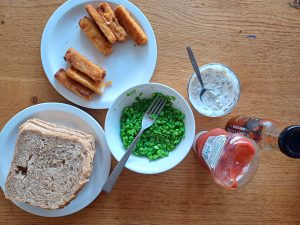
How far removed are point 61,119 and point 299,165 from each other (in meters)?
0.95

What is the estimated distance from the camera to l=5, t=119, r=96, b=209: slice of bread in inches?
56.3

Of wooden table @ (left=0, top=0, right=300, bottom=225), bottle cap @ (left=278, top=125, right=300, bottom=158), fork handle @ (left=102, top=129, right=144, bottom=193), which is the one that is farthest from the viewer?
wooden table @ (left=0, top=0, right=300, bottom=225)

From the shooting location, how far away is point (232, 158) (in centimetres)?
124

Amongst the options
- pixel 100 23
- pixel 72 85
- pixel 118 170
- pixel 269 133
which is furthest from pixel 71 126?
pixel 269 133

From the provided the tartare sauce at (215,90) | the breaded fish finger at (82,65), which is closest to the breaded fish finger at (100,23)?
the breaded fish finger at (82,65)

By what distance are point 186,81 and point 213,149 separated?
357 millimetres

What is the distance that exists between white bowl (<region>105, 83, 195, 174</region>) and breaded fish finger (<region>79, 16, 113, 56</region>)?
21 centimetres

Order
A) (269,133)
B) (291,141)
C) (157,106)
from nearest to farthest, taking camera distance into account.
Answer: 1. (291,141)
2. (269,133)
3. (157,106)

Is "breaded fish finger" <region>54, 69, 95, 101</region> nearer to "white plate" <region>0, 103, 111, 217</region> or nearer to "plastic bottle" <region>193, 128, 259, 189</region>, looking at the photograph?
"white plate" <region>0, 103, 111, 217</region>

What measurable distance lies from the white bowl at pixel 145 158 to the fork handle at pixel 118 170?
0.03 m

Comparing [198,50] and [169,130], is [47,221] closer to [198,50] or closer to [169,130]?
[169,130]

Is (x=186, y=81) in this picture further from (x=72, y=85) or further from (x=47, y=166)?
(x=47, y=166)

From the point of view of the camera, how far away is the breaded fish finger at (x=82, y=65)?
148 centimetres

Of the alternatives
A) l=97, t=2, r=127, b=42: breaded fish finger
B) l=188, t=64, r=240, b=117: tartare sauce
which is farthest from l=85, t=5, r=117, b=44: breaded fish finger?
l=188, t=64, r=240, b=117: tartare sauce
